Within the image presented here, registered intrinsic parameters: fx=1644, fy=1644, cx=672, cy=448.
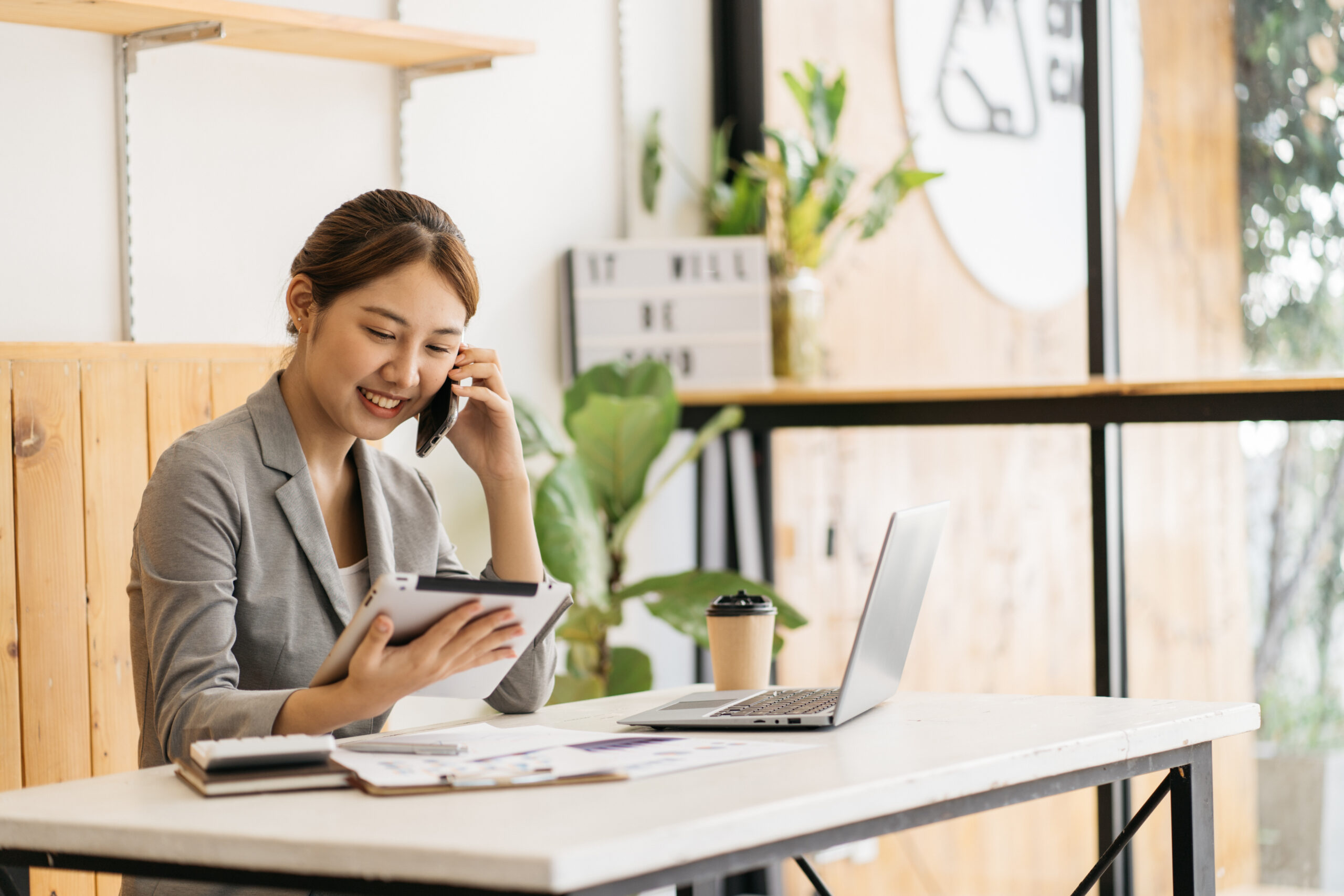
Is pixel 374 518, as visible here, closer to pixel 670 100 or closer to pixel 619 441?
pixel 619 441

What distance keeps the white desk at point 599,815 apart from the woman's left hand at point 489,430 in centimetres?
41

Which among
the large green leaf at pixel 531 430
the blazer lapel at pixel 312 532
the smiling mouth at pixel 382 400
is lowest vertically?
the blazer lapel at pixel 312 532

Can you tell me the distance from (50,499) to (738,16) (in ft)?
6.79

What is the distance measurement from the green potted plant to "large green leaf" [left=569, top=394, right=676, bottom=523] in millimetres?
491

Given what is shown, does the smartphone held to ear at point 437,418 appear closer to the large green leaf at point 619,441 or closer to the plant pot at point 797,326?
the large green leaf at point 619,441

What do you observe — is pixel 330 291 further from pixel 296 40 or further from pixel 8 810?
pixel 296 40

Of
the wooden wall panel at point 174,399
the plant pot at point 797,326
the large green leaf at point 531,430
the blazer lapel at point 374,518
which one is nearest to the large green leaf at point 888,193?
the plant pot at point 797,326

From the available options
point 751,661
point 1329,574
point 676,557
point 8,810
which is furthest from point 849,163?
point 8,810

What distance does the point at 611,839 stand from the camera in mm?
1130

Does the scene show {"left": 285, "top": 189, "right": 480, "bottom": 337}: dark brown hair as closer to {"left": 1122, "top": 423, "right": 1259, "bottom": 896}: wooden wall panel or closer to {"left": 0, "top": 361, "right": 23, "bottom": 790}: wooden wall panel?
{"left": 0, "top": 361, "right": 23, "bottom": 790}: wooden wall panel

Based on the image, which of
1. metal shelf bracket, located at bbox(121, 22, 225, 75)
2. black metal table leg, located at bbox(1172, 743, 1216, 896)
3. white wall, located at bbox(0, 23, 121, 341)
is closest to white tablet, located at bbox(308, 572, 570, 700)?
black metal table leg, located at bbox(1172, 743, 1216, 896)

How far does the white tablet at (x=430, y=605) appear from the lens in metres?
1.40

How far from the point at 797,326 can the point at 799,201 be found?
10.6 inches

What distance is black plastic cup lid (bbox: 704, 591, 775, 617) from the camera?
1991mm
